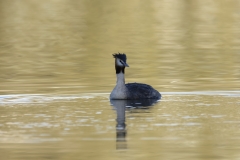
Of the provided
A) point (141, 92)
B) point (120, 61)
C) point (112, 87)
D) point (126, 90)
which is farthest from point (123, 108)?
point (112, 87)

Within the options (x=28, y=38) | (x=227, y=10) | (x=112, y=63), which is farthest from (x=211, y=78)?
(x=227, y=10)

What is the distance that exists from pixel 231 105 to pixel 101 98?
11.6ft

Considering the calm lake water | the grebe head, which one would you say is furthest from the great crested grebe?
the calm lake water

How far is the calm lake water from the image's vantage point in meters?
14.1

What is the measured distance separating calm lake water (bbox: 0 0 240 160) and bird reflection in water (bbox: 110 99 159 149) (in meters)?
0.02

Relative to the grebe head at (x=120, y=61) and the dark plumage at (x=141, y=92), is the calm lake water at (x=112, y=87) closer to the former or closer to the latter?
the dark plumage at (x=141, y=92)

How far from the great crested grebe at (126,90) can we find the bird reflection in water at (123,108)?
0.50 feet

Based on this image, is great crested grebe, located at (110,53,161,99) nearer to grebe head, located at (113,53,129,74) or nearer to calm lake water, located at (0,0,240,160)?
grebe head, located at (113,53,129,74)

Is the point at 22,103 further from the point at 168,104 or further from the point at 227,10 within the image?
the point at 227,10

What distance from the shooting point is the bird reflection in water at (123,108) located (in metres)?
14.5

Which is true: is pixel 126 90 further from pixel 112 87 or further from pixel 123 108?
pixel 112 87

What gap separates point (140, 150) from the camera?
44.9ft

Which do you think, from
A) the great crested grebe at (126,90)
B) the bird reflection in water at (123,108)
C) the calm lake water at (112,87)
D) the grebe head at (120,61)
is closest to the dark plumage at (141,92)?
the great crested grebe at (126,90)

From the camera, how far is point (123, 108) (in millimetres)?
18766
